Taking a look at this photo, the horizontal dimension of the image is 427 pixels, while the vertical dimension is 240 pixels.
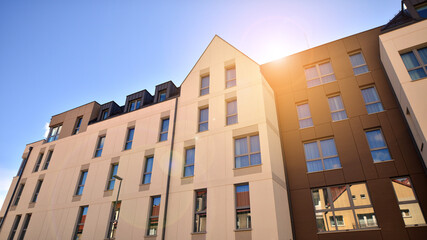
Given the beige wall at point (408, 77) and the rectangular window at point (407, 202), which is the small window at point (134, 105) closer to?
the beige wall at point (408, 77)

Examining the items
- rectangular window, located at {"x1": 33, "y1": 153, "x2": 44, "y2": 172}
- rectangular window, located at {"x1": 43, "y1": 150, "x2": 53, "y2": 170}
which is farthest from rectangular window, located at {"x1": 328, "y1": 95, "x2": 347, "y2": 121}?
rectangular window, located at {"x1": 33, "y1": 153, "x2": 44, "y2": 172}

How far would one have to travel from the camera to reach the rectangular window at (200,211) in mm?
14508

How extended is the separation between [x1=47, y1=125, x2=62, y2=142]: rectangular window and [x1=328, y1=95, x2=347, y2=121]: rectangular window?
88.6ft

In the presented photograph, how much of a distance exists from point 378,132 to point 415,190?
3.60m

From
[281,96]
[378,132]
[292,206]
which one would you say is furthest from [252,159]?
[378,132]

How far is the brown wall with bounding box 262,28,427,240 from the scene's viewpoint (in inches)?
508

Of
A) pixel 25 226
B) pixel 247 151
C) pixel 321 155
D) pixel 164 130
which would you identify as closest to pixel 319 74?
pixel 321 155

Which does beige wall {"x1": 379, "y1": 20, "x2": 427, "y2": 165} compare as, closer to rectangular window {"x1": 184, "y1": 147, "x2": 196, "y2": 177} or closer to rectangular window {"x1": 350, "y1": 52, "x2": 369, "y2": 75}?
rectangular window {"x1": 350, "y1": 52, "x2": 369, "y2": 75}

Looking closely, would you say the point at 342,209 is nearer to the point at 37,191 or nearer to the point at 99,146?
the point at 99,146

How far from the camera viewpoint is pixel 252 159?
49.1 ft

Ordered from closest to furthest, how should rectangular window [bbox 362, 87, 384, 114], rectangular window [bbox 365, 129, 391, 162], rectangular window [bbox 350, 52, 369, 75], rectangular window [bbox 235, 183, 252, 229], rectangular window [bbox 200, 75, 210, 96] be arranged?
rectangular window [bbox 235, 183, 252, 229] → rectangular window [bbox 365, 129, 391, 162] → rectangular window [bbox 362, 87, 384, 114] → rectangular window [bbox 350, 52, 369, 75] → rectangular window [bbox 200, 75, 210, 96]

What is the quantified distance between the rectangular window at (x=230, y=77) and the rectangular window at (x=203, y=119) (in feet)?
8.21

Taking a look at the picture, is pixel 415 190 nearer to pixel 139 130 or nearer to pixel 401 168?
pixel 401 168

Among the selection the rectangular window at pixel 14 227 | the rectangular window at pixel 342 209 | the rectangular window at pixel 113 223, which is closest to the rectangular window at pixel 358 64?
the rectangular window at pixel 342 209
